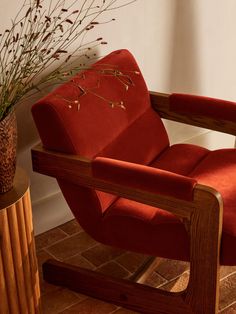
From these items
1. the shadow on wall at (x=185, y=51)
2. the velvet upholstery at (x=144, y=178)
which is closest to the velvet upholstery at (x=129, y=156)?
the velvet upholstery at (x=144, y=178)

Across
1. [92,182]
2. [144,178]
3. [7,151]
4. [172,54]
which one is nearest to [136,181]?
[144,178]

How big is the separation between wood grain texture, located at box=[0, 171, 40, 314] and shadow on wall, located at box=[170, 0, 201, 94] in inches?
47.5

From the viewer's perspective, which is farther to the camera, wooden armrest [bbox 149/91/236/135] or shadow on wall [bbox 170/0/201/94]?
shadow on wall [bbox 170/0/201/94]

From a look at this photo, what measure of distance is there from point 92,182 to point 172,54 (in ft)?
3.58

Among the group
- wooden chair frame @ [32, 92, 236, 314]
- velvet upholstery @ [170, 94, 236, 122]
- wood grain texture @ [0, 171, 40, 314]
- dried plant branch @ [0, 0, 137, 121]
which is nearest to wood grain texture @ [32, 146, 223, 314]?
wooden chair frame @ [32, 92, 236, 314]

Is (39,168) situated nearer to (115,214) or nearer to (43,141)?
(43,141)

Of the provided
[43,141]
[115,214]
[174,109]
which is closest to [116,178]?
[115,214]

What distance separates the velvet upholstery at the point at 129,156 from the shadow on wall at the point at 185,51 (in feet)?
1.67

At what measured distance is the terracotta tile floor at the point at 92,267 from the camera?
229 cm

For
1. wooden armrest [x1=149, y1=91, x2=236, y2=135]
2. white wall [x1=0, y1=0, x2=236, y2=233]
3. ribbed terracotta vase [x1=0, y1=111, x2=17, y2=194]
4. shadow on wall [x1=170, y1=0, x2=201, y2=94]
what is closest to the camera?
ribbed terracotta vase [x1=0, y1=111, x2=17, y2=194]

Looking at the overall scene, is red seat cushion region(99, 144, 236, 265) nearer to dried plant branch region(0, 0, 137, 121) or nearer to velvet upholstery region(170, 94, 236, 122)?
velvet upholstery region(170, 94, 236, 122)

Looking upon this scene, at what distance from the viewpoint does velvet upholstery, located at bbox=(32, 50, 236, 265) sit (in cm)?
197

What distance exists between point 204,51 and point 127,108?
851mm

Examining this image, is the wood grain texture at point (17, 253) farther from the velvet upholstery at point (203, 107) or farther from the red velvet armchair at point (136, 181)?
the velvet upholstery at point (203, 107)
